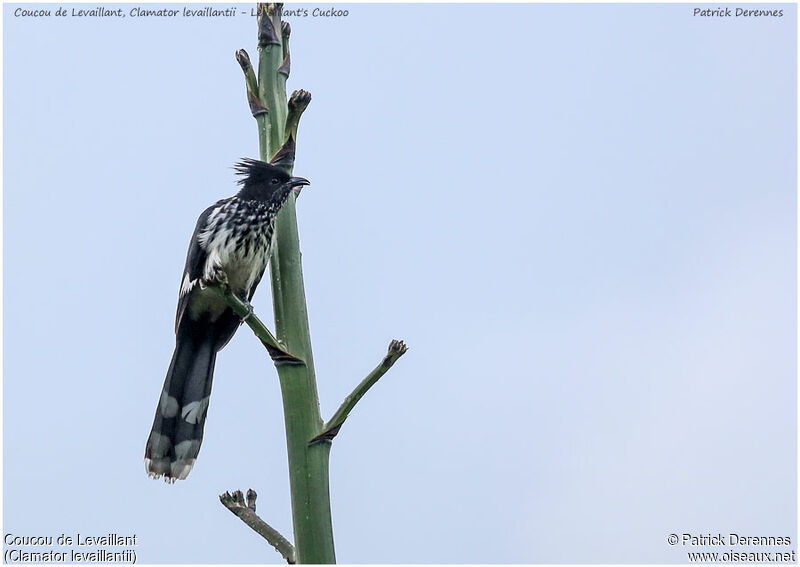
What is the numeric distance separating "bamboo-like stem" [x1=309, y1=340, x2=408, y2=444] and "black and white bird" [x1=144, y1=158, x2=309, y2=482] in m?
1.44

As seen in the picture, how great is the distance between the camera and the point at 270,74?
4.22 m

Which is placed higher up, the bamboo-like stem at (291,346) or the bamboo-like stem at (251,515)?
the bamboo-like stem at (291,346)

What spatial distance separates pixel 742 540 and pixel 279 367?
8.04ft

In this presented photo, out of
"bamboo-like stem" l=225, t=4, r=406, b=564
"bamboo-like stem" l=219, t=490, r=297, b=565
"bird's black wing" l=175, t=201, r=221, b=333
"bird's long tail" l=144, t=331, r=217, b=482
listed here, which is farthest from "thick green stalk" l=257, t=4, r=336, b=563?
"bird's black wing" l=175, t=201, r=221, b=333

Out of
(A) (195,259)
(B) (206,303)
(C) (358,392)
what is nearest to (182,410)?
(B) (206,303)

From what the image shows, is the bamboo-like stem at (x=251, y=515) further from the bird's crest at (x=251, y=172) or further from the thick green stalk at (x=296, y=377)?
the bird's crest at (x=251, y=172)

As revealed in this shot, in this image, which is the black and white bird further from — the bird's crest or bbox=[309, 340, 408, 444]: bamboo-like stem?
bbox=[309, 340, 408, 444]: bamboo-like stem

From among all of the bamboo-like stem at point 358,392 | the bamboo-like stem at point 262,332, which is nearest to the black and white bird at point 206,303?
the bamboo-like stem at point 262,332

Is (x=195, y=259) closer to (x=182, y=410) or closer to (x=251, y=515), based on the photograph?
(x=182, y=410)

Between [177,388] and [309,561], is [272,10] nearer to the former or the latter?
[177,388]

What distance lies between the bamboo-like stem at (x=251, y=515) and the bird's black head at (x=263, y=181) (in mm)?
1401

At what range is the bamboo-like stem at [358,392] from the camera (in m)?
3.28

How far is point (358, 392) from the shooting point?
3.33 m

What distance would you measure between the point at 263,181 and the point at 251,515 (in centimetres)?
224
